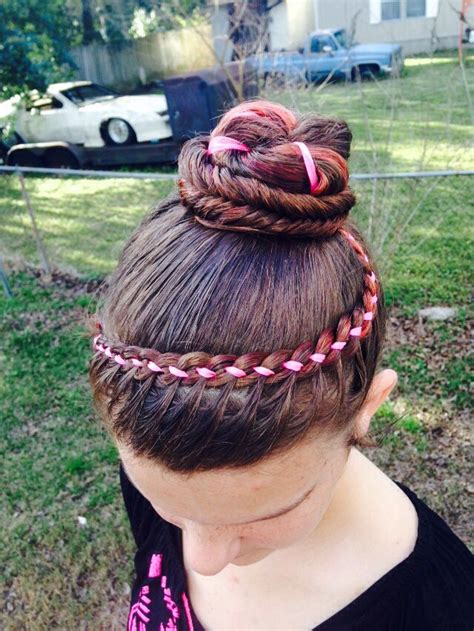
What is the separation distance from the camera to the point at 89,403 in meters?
3.56

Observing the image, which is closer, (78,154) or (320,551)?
(320,551)

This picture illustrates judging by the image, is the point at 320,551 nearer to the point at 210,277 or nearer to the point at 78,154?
the point at 210,277

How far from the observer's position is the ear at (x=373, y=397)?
931mm

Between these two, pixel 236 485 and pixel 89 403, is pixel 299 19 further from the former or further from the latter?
pixel 236 485

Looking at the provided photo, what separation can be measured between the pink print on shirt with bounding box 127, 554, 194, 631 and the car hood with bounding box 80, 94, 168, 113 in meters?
8.12

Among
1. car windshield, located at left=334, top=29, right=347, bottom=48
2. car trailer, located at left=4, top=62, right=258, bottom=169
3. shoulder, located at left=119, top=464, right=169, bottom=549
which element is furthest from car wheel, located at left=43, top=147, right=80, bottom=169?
shoulder, located at left=119, top=464, right=169, bottom=549

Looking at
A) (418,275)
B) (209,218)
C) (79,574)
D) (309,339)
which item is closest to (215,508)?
(309,339)

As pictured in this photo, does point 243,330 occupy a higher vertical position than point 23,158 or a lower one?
higher

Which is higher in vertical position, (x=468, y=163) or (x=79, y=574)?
(x=468, y=163)

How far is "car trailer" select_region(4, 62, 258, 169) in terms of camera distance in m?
8.05

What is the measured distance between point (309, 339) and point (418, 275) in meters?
4.08

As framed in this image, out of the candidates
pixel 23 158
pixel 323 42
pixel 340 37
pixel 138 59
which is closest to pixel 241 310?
pixel 23 158

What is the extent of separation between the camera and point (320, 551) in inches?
43.4

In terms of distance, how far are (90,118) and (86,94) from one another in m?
0.96
